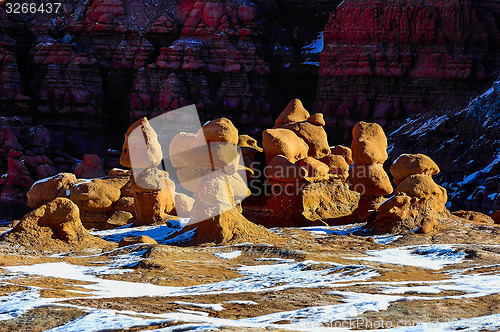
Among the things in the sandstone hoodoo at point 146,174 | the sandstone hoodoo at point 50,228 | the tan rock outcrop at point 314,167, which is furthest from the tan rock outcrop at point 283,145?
the sandstone hoodoo at point 50,228

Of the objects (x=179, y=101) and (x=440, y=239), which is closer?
(x=440, y=239)

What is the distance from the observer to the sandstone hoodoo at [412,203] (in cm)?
1330

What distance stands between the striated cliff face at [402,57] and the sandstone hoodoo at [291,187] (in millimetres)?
20491

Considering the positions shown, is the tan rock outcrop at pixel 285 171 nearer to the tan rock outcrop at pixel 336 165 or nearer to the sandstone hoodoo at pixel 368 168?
the sandstone hoodoo at pixel 368 168

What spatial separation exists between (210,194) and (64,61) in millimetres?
31786

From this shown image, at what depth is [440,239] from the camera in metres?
12.5

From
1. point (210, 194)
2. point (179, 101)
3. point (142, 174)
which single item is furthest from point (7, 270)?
point (179, 101)

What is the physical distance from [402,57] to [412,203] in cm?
2439

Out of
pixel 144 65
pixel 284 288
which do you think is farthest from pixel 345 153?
pixel 144 65

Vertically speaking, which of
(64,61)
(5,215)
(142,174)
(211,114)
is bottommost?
(5,215)

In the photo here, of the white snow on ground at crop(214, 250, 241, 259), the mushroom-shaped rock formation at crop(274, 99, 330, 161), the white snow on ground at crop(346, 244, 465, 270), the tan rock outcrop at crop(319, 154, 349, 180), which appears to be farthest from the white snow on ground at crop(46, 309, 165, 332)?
the tan rock outcrop at crop(319, 154, 349, 180)

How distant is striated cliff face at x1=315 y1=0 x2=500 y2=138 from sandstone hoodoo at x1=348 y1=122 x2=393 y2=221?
20.6 metres

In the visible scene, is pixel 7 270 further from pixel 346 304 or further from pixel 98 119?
pixel 98 119

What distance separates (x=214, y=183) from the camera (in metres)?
12.1
